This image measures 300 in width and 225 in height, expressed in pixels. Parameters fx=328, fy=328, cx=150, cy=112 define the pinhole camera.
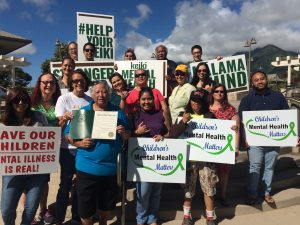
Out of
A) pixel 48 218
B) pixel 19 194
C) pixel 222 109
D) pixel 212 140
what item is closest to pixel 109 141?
pixel 19 194

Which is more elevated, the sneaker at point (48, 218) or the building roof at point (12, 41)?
the building roof at point (12, 41)

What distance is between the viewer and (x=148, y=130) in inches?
168

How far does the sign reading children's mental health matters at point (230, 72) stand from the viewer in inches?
269

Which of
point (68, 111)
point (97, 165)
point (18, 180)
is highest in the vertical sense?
point (68, 111)

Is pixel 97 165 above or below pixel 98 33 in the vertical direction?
below

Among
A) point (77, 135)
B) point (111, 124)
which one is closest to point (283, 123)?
point (111, 124)

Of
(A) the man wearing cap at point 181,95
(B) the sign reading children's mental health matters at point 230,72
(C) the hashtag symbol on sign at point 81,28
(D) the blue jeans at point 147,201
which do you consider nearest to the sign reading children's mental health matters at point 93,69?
(C) the hashtag symbol on sign at point 81,28

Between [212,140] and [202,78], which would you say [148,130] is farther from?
[202,78]

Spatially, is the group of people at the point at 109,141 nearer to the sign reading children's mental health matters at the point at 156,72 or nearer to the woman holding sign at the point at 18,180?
the woman holding sign at the point at 18,180

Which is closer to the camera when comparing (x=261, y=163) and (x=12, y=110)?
(x=12, y=110)

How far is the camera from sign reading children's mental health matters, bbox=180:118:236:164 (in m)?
4.68

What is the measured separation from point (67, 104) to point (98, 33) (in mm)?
3205

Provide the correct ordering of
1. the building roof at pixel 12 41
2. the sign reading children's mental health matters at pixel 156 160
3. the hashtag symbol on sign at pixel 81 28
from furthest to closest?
the building roof at pixel 12 41
the hashtag symbol on sign at pixel 81 28
the sign reading children's mental health matters at pixel 156 160

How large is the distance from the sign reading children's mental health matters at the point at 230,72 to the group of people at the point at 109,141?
1292mm
